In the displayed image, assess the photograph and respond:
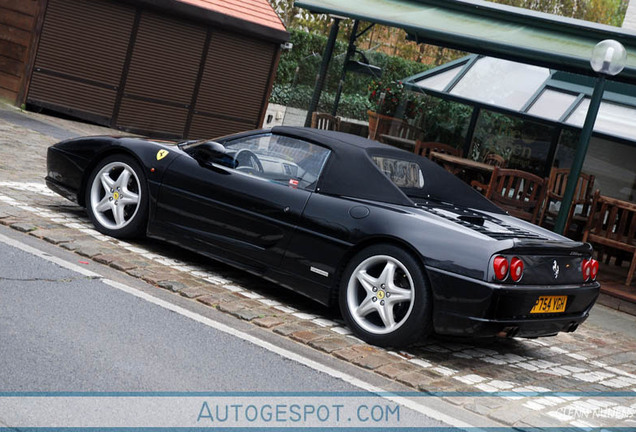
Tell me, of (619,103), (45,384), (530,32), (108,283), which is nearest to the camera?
(45,384)

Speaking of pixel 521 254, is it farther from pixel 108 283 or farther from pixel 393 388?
pixel 108 283

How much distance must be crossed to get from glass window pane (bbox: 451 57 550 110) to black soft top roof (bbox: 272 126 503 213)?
22.5 feet

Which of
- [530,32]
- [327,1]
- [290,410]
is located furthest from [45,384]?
[327,1]

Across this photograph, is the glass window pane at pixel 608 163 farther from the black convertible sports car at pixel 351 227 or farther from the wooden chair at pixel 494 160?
the black convertible sports car at pixel 351 227

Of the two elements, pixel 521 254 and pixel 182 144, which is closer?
pixel 521 254

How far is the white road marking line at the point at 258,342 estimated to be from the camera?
16.8 feet

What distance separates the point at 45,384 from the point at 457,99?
35.9 feet

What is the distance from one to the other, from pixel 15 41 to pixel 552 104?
33.7 feet

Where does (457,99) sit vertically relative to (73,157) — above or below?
above

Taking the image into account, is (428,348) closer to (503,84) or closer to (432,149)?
(432,149)

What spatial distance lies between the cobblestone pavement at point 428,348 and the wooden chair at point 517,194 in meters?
3.09

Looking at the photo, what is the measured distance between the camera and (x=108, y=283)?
255 inches

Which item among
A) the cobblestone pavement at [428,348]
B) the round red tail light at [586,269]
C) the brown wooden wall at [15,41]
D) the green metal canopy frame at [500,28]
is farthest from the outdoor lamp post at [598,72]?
the brown wooden wall at [15,41]

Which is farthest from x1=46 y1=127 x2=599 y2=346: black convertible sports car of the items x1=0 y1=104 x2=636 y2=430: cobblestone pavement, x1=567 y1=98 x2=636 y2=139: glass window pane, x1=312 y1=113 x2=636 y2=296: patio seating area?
x1=567 y1=98 x2=636 y2=139: glass window pane
